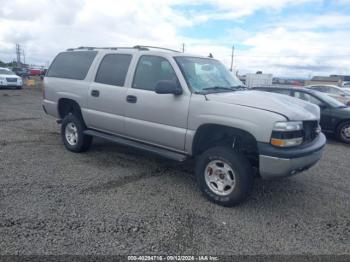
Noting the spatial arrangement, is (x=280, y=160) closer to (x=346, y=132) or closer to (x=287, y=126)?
(x=287, y=126)

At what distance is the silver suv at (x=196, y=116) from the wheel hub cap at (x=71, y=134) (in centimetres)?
10

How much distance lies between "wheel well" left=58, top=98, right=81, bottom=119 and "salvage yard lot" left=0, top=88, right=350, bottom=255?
0.87 meters

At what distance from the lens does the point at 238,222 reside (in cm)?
355

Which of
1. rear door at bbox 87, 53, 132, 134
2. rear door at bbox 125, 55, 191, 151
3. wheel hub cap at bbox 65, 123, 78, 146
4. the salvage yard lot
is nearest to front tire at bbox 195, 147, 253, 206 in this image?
the salvage yard lot

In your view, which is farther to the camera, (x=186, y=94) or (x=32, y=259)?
(x=186, y=94)

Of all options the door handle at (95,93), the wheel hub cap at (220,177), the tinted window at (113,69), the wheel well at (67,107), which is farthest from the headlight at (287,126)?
the wheel well at (67,107)

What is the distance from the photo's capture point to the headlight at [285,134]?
11.2 feet

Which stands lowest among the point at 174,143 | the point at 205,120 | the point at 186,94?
the point at 174,143

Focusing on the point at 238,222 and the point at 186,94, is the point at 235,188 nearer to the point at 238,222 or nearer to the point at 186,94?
the point at 238,222

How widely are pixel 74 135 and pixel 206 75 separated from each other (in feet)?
9.82

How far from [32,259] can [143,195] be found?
1714 mm

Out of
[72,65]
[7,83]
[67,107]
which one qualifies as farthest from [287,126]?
[7,83]

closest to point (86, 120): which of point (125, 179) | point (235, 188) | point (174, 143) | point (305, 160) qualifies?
point (125, 179)

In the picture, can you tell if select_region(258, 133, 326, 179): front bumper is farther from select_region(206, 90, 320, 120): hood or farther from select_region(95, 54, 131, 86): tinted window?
select_region(95, 54, 131, 86): tinted window
